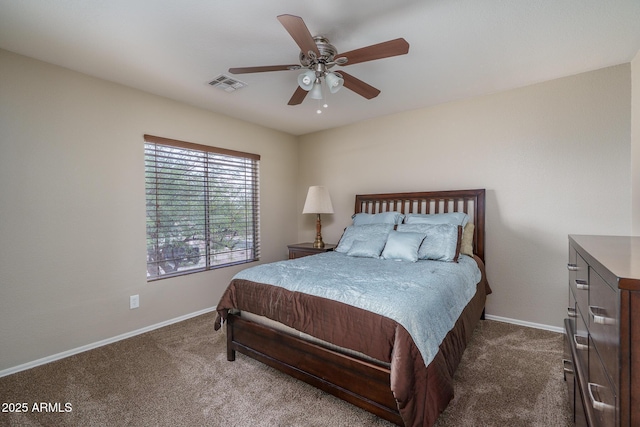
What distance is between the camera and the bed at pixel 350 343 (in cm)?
142

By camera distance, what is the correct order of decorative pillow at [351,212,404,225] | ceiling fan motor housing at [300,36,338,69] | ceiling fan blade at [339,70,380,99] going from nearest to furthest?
ceiling fan motor housing at [300,36,338,69]
ceiling fan blade at [339,70,380,99]
decorative pillow at [351,212,404,225]

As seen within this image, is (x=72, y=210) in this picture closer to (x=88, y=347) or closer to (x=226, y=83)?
(x=88, y=347)

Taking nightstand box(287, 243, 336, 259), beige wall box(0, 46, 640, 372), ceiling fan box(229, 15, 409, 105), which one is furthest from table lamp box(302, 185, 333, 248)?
ceiling fan box(229, 15, 409, 105)

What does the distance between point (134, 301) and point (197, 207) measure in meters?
1.17

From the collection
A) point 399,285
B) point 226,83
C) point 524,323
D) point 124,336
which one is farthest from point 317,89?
point 524,323

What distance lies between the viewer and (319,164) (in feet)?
14.9

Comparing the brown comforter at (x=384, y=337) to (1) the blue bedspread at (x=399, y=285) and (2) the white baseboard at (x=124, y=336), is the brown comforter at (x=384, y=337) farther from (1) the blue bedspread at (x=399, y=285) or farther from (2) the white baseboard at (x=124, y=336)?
(2) the white baseboard at (x=124, y=336)

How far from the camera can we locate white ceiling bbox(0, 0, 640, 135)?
1.77 m

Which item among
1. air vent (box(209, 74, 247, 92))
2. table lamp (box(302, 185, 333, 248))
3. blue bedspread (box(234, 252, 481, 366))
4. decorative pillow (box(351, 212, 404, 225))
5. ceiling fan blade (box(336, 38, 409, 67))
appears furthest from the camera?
table lamp (box(302, 185, 333, 248))

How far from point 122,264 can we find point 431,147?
11.8 feet

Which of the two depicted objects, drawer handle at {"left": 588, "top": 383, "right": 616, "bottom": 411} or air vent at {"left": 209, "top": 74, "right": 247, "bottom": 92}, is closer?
drawer handle at {"left": 588, "top": 383, "right": 616, "bottom": 411}

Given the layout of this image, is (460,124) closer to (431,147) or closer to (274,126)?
(431,147)

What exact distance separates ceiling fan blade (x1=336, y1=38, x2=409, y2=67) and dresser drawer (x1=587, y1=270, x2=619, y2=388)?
1445 mm

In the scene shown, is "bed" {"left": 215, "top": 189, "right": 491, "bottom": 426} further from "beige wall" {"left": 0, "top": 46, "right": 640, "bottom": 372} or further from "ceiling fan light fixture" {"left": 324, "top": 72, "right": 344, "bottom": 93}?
"ceiling fan light fixture" {"left": 324, "top": 72, "right": 344, "bottom": 93}
